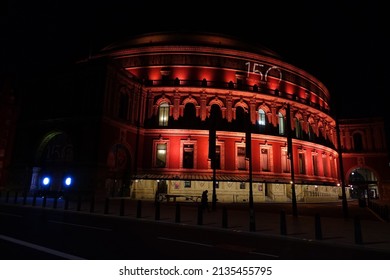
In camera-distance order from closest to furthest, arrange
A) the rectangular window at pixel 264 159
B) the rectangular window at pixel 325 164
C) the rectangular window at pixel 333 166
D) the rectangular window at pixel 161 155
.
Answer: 1. the rectangular window at pixel 161 155
2. the rectangular window at pixel 264 159
3. the rectangular window at pixel 325 164
4. the rectangular window at pixel 333 166

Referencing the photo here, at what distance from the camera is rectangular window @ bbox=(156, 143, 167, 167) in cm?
3419

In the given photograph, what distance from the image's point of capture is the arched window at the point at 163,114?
35.9 m

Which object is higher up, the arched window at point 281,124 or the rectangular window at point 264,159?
the arched window at point 281,124

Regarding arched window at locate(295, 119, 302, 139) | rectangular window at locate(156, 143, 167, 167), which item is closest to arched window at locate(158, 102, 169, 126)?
rectangular window at locate(156, 143, 167, 167)

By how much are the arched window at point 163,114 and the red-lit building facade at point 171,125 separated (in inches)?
5.7

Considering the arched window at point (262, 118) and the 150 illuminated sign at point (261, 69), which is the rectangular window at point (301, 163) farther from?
the 150 illuminated sign at point (261, 69)

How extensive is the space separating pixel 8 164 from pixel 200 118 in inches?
1041

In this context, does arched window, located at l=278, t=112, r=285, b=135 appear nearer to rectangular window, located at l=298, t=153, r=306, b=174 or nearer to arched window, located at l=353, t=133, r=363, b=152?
rectangular window, located at l=298, t=153, r=306, b=174

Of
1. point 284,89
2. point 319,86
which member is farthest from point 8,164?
point 319,86

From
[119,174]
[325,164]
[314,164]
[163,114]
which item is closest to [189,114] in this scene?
[163,114]

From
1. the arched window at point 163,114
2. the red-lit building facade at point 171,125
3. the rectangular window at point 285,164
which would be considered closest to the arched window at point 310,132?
the red-lit building facade at point 171,125

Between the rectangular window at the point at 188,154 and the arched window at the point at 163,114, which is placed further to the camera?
the arched window at the point at 163,114

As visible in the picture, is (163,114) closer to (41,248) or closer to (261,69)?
(261,69)

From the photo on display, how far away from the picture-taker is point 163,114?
Result: 36219mm
